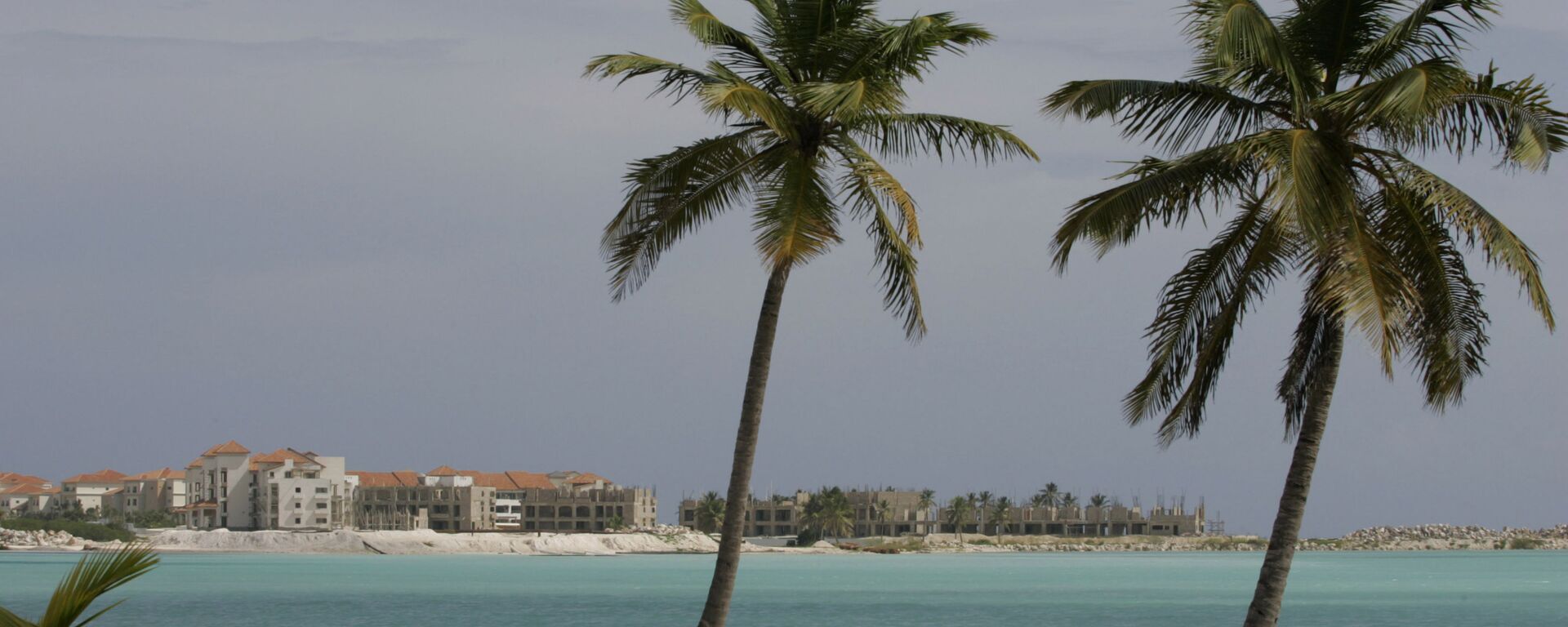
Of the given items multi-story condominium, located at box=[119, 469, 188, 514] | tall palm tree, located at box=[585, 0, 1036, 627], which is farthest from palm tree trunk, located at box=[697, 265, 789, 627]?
multi-story condominium, located at box=[119, 469, 188, 514]

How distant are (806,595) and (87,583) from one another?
68320 millimetres

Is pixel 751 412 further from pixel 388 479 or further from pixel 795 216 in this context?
pixel 388 479

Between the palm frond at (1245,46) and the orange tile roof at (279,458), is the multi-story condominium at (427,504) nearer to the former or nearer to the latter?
the orange tile roof at (279,458)

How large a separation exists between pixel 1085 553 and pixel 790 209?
597 feet

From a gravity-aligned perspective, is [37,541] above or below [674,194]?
below

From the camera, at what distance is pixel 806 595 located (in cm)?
7450

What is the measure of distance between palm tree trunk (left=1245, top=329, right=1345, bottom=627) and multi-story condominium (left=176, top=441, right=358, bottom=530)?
154 metres

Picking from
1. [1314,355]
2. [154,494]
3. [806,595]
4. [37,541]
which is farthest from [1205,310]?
[154,494]

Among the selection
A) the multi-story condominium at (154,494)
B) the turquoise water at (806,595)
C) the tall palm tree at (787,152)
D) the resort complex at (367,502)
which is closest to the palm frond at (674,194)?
the tall palm tree at (787,152)

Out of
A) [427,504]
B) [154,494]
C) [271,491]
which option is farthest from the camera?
[154,494]

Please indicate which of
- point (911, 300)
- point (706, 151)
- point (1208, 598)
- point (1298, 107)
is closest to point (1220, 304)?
point (1298, 107)

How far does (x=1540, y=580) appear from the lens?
330 ft

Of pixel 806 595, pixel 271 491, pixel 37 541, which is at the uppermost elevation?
pixel 271 491

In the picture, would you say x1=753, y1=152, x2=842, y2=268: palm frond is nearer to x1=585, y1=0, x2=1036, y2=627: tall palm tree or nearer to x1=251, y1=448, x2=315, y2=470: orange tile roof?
x1=585, y1=0, x2=1036, y2=627: tall palm tree
